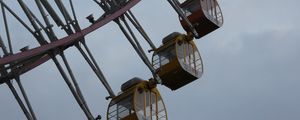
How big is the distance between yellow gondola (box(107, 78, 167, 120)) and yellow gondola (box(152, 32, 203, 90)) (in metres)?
1.56

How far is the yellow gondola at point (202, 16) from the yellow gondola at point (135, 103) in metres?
6.64

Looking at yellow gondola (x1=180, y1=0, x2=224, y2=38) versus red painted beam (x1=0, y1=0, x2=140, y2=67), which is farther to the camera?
yellow gondola (x1=180, y1=0, x2=224, y2=38)

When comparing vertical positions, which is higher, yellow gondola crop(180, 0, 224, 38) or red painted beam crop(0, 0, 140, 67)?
red painted beam crop(0, 0, 140, 67)

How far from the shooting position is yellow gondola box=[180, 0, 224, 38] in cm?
3783

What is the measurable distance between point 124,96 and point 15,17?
498 centimetres

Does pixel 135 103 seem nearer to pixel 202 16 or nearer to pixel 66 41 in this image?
pixel 66 41

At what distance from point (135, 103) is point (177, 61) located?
3905 mm

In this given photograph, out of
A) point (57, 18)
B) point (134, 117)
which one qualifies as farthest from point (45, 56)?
point (134, 117)

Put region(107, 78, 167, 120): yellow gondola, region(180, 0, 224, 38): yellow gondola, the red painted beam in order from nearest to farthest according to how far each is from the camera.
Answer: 1. the red painted beam
2. region(107, 78, 167, 120): yellow gondola
3. region(180, 0, 224, 38): yellow gondola

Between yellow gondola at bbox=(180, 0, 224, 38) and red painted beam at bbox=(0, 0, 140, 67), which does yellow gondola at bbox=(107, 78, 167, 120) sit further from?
yellow gondola at bbox=(180, 0, 224, 38)

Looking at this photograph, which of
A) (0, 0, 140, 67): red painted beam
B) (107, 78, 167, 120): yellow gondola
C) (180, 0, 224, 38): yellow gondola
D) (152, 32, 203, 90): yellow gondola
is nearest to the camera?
(0, 0, 140, 67): red painted beam

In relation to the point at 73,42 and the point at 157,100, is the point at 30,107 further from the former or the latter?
the point at 157,100

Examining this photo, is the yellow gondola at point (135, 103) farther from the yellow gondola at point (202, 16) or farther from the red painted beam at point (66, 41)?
the yellow gondola at point (202, 16)

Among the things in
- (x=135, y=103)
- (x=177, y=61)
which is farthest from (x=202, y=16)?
(x=135, y=103)
